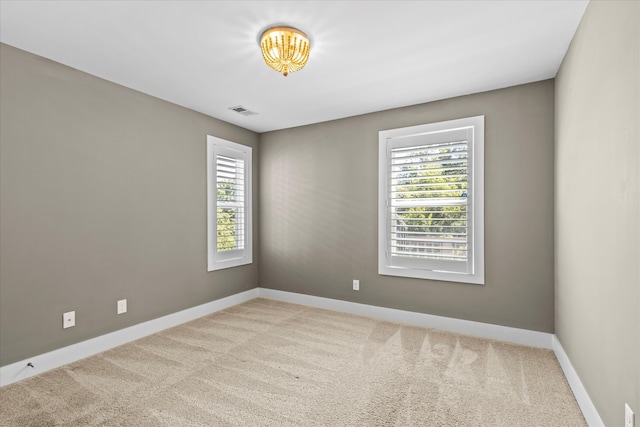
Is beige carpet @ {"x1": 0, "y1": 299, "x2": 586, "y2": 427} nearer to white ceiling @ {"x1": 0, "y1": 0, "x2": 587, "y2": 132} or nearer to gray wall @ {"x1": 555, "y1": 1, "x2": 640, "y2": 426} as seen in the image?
gray wall @ {"x1": 555, "y1": 1, "x2": 640, "y2": 426}

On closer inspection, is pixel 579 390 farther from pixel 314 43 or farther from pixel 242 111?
pixel 242 111

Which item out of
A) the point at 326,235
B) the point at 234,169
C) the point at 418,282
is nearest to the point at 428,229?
the point at 418,282

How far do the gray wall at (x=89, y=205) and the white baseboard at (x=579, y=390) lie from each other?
3536 mm

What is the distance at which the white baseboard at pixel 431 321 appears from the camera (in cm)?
299

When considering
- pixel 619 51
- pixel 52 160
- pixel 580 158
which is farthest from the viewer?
pixel 52 160

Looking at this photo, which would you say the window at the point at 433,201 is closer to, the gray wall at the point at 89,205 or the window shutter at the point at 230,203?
the window shutter at the point at 230,203

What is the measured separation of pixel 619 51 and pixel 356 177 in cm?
270

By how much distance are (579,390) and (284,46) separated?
2909 millimetres

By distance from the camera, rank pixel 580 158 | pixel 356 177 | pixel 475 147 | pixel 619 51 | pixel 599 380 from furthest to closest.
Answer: pixel 356 177, pixel 475 147, pixel 580 158, pixel 599 380, pixel 619 51

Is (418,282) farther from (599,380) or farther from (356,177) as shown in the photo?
(599,380)

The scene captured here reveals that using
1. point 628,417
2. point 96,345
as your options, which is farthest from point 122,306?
point 628,417

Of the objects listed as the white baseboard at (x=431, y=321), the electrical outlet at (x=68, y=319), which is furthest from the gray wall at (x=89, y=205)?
the white baseboard at (x=431, y=321)

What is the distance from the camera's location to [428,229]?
11.4 ft

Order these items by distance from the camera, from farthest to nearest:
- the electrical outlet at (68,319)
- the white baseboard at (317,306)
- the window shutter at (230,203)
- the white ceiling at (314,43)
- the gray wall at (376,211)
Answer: the window shutter at (230,203) < the gray wall at (376,211) < the electrical outlet at (68,319) < the white baseboard at (317,306) < the white ceiling at (314,43)
